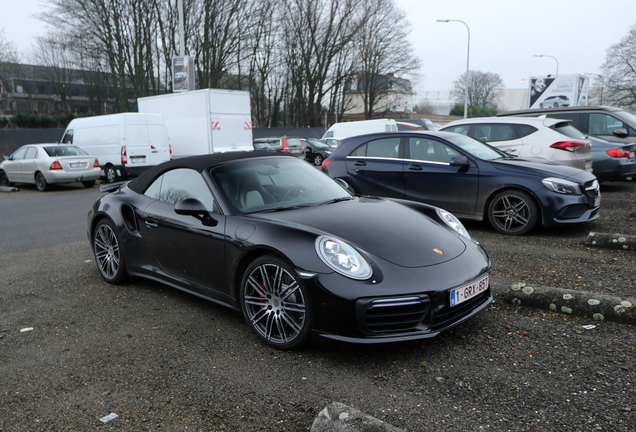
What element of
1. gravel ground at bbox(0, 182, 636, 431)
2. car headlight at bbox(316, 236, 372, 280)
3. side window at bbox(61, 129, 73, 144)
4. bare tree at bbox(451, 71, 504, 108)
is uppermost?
bare tree at bbox(451, 71, 504, 108)

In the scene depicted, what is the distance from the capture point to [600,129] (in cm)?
1148

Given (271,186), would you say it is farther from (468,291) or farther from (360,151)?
(360,151)

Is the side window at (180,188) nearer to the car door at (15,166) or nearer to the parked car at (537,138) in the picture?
the parked car at (537,138)

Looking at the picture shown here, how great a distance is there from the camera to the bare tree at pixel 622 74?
42156 mm

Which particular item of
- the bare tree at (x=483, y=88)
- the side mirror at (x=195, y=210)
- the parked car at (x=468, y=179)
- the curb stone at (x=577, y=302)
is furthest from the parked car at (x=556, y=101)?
the bare tree at (x=483, y=88)

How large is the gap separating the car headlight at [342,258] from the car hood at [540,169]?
4.33 m

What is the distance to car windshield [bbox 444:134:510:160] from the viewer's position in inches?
287

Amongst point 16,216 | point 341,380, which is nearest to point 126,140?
point 16,216

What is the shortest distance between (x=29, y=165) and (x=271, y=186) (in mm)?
14679

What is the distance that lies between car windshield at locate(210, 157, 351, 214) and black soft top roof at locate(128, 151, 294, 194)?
10 cm

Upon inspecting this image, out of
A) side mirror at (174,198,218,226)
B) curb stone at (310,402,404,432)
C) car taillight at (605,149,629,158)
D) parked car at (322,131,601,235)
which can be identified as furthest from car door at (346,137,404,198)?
car taillight at (605,149,629,158)

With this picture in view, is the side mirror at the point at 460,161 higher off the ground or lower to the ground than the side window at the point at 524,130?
lower

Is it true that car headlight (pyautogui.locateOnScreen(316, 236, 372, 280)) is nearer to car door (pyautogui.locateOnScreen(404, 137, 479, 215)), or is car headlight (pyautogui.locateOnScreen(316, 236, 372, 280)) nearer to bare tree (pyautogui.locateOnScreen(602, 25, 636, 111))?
car door (pyautogui.locateOnScreen(404, 137, 479, 215))

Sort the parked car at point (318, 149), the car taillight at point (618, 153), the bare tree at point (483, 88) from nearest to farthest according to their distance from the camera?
the car taillight at point (618, 153) < the parked car at point (318, 149) < the bare tree at point (483, 88)
